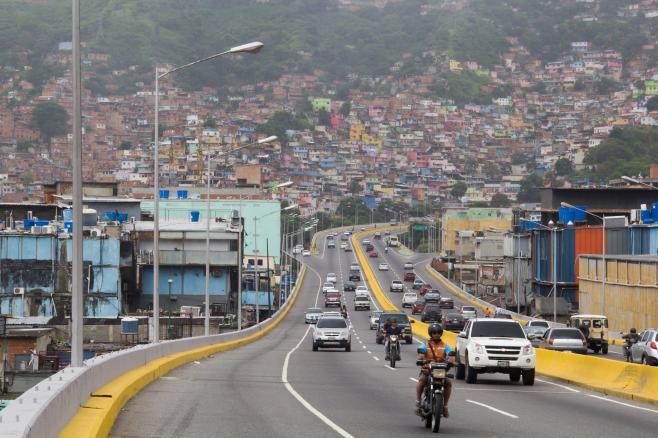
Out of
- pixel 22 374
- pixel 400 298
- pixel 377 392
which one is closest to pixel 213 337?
pixel 22 374

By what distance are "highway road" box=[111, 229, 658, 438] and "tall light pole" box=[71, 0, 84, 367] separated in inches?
59.4

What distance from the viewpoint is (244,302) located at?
4808 inches

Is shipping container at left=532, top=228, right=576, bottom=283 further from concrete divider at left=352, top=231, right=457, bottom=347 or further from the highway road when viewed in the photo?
the highway road

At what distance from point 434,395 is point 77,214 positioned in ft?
19.8

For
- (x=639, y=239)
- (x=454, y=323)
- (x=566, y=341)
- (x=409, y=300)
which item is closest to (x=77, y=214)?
(x=566, y=341)

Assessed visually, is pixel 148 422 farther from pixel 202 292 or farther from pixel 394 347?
pixel 202 292

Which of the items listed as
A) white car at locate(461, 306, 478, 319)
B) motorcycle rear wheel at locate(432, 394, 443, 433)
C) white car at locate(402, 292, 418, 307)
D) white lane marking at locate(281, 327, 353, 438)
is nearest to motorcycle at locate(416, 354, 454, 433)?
motorcycle rear wheel at locate(432, 394, 443, 433)

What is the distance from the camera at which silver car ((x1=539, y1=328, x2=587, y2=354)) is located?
53.1 meters

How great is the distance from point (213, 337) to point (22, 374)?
769 centimetres

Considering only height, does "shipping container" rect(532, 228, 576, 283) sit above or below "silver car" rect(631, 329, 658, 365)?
above

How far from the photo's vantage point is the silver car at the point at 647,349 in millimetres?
41344

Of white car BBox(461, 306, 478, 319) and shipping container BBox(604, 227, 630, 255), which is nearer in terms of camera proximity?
white car BBox(461, 306, 478, 319)

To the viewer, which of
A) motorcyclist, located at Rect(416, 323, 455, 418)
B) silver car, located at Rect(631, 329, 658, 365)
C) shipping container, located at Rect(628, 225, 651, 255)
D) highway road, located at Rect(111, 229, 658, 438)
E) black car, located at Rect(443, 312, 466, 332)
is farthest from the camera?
shipping container, located at Rect(628, 225, 651, 255)

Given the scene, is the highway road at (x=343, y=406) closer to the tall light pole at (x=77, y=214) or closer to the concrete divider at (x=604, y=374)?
the concrete divider at (x=604, y=374)
